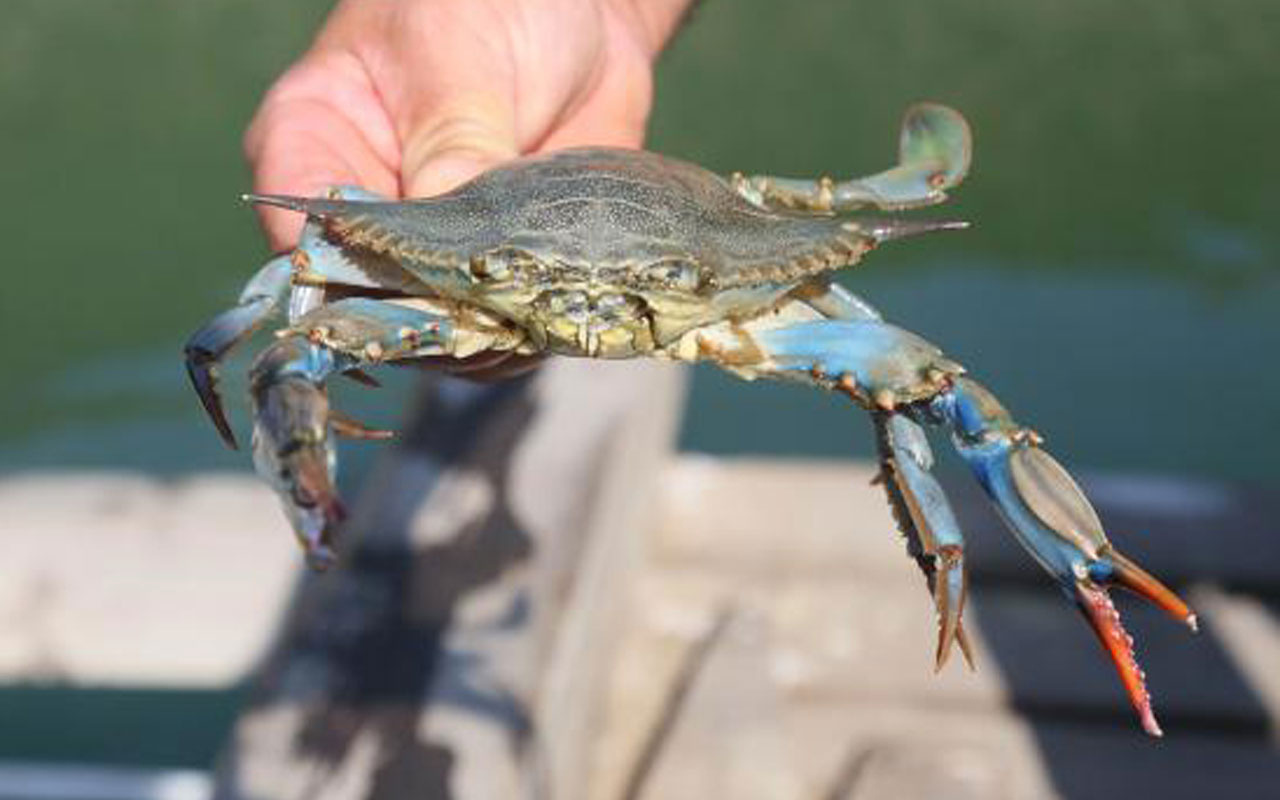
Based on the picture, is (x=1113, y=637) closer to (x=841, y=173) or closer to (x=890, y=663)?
(x=890, y=663)

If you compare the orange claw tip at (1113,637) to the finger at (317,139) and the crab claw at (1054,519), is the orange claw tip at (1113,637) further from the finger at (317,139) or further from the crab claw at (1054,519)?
the finger at (317,139)

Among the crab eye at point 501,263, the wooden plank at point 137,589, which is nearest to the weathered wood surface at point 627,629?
the wooden plank at point 137,589

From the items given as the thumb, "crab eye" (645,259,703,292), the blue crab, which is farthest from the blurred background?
"crab eye" (645,259,703,292)

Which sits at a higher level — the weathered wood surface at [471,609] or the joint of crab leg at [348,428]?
the joint of crab leg at [348,428]

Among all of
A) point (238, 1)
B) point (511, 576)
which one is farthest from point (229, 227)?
point (511, 576)

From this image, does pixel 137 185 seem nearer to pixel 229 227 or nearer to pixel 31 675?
pixel 229 227

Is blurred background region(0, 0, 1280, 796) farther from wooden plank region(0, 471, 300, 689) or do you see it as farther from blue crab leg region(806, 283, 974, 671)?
blue crab leg region(806, 283, 974, 671)

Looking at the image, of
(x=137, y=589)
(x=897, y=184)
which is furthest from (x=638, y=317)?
(x=137, y=589)
